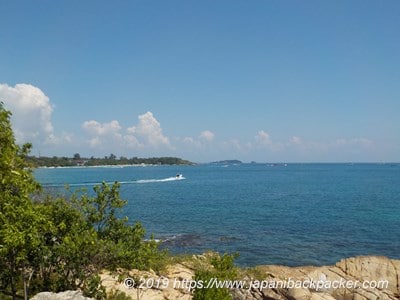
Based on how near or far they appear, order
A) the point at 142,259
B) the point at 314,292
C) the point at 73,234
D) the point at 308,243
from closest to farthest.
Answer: the point at 73,234 < the point at 142,259 < the point at 314,292 < the point at 308,243

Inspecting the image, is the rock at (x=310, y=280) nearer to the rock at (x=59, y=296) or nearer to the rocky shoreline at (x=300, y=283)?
the rocky shoreline at (x=300, y=283)

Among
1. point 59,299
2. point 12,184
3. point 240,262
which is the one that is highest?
point 12,184

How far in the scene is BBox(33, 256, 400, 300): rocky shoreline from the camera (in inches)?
816

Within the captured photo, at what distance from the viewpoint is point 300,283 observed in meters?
22.2

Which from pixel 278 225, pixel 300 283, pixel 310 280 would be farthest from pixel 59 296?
pixel 278 225

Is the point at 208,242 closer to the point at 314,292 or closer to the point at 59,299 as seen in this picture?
the point at 314,292

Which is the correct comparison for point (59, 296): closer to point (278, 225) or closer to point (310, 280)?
point (310, 280)

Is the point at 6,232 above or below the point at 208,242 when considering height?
above

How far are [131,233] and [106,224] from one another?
1.27 metres

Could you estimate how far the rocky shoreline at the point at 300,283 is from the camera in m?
20.7

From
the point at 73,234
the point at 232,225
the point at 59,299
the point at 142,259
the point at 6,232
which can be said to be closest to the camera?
the point at 6,232

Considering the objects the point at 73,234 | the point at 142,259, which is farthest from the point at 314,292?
the point at 73,234

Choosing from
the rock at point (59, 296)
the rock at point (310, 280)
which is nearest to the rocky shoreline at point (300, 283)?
the rock at point (310, 280)

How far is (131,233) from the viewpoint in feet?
56.0
